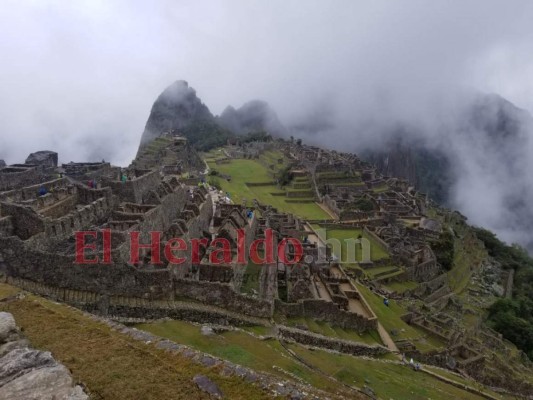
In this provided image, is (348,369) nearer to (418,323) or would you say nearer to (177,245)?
(177,245)

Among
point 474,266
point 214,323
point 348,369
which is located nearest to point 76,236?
point 214,323

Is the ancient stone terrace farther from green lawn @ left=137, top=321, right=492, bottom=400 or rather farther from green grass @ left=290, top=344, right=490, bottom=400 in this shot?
green lawn @ left=137, top=321, right=492, bottom=400

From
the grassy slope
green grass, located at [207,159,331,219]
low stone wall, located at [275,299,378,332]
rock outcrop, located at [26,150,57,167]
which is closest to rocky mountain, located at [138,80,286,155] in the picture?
green grass, located at [207,159,331,219]

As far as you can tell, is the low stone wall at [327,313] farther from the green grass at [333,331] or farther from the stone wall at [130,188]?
the stone wall at [130,188]

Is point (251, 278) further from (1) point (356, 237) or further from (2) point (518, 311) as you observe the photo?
(2) point (518, 311)

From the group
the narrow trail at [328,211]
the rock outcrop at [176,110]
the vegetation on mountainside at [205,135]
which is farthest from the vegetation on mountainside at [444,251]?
the rock outcrop at [176,110]

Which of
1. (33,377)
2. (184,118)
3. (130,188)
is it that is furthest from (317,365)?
(184,118)
